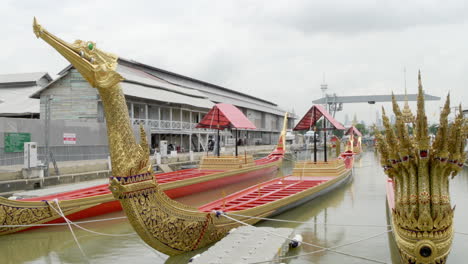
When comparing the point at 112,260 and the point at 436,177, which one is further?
the point at 112,260

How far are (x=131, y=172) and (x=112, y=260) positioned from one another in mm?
2187

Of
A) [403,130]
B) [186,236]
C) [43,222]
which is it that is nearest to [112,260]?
[186,236]

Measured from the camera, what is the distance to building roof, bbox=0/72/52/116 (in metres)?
23.3

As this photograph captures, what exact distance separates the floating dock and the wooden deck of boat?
100 centimetres

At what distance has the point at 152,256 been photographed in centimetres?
656

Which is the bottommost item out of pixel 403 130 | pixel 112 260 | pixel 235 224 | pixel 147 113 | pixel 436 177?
pixel 112 260

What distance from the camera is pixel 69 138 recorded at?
1619cm

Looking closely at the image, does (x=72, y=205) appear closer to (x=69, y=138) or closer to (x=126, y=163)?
(x=126, y=163)

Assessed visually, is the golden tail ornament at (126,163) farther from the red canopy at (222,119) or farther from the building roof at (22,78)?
the building roof at (22,78)

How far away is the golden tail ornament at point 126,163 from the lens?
4957 millimetres

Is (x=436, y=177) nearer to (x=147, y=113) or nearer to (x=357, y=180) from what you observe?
(x=357, y=180)

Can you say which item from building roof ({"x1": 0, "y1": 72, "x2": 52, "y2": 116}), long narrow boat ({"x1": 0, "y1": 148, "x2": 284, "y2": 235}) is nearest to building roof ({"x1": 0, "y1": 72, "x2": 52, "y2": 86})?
building roof ({"x1": 0, "y1": 72, "x2": 52, "y2": 116})

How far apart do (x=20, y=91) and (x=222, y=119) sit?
19195mm

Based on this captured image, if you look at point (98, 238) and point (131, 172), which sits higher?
point (131, 172)
